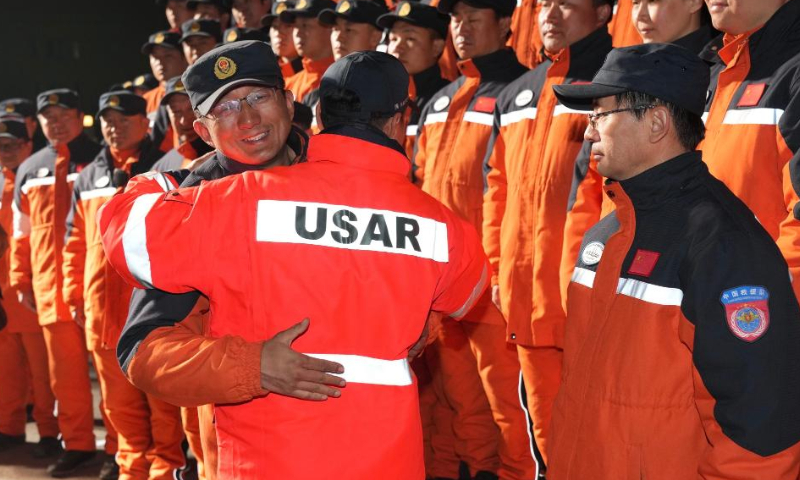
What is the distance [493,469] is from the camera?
387 centimetres

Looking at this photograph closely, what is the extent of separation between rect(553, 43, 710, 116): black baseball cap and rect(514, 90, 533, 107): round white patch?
1563mm

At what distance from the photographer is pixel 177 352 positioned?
5.42 ft

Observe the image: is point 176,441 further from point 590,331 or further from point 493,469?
point 590,331

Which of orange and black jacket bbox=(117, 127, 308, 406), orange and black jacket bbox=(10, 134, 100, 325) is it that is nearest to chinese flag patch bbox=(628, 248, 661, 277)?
orange and black jacket bbox=(117, 127, 308, 406)

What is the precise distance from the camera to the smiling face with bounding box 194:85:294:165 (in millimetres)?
2041

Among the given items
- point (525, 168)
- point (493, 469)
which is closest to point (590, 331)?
point (525, 168)

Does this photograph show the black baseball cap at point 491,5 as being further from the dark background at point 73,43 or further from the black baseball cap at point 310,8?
the dark background at point 73,43

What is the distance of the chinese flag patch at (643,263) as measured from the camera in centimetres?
174

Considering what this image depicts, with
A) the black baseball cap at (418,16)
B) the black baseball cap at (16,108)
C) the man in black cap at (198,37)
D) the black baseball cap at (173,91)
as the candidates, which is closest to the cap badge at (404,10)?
the black baseball cap at (418,16)

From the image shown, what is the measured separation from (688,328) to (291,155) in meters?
0.99

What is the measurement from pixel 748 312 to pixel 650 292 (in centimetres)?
19

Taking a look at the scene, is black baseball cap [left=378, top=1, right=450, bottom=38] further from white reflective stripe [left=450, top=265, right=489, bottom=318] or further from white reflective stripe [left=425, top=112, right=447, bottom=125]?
white reflective stripe [left=450, top=265, right=489, bottom=318]

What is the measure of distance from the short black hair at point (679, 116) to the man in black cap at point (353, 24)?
2834 millimetres

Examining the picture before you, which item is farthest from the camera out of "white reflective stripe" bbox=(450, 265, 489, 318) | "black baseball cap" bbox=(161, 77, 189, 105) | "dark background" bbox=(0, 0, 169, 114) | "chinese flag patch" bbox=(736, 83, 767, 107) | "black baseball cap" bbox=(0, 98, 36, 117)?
"dark background" bbox=(0, 0, 169, 114)
